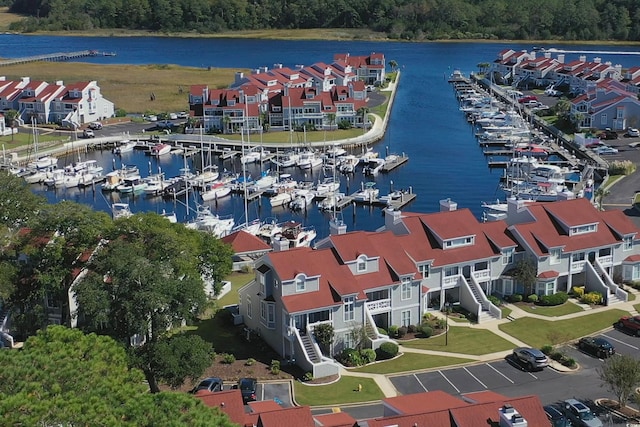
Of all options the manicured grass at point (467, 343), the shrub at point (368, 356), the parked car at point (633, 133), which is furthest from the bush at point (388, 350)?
the parked car at point (633, 133)

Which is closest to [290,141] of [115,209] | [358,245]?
[115,209]

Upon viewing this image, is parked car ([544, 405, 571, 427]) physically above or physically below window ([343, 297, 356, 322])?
below

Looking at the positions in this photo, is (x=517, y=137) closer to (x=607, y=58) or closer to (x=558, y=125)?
(x=558, y=125)

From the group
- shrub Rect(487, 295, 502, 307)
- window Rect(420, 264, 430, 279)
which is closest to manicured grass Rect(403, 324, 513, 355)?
shrub Rect(487, 295, 502, 307)

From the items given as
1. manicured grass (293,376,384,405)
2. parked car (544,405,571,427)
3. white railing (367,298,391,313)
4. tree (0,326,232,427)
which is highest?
tree (0,326,232,427)

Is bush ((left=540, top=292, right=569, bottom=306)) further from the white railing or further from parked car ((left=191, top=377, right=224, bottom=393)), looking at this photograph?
parked car ((left=191, top=377, right=224, bottom=393))

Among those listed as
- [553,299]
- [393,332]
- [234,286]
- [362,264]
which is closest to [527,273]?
[553,299]
